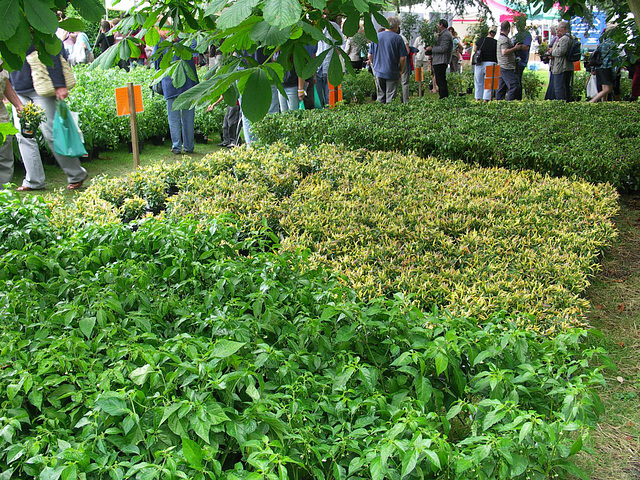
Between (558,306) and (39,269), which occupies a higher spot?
(39,269)

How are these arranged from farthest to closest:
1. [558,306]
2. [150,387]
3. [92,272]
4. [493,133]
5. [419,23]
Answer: [419,23], [493,133], [558,306], [92,272], [150,387]

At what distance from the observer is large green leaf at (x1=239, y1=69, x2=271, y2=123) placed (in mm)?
2016

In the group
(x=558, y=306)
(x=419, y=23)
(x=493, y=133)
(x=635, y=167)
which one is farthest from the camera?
(x=419, y=23)

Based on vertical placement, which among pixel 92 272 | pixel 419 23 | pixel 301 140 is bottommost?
pixel 92 272

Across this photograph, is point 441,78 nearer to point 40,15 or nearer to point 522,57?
point 522,57

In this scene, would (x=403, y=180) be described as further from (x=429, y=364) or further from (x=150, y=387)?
(x=150, y=387)

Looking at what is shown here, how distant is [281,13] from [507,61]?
12530 mm

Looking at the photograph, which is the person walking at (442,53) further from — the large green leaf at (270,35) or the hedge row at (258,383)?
the large green leaf at (270,35)

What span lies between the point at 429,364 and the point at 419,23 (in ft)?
52.8

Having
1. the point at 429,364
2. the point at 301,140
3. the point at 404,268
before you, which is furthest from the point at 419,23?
the point at 429,364

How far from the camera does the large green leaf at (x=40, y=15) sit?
186 cm

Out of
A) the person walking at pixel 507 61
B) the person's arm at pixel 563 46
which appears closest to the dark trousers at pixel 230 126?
the person walking at pixel 507 61

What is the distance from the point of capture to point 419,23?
16906 mm

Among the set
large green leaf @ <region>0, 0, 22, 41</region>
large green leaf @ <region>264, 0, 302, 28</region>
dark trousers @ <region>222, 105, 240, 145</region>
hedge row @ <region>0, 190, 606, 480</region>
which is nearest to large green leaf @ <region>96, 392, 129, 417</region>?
hedge row @ <region>0, 190, 606, 480</region>
